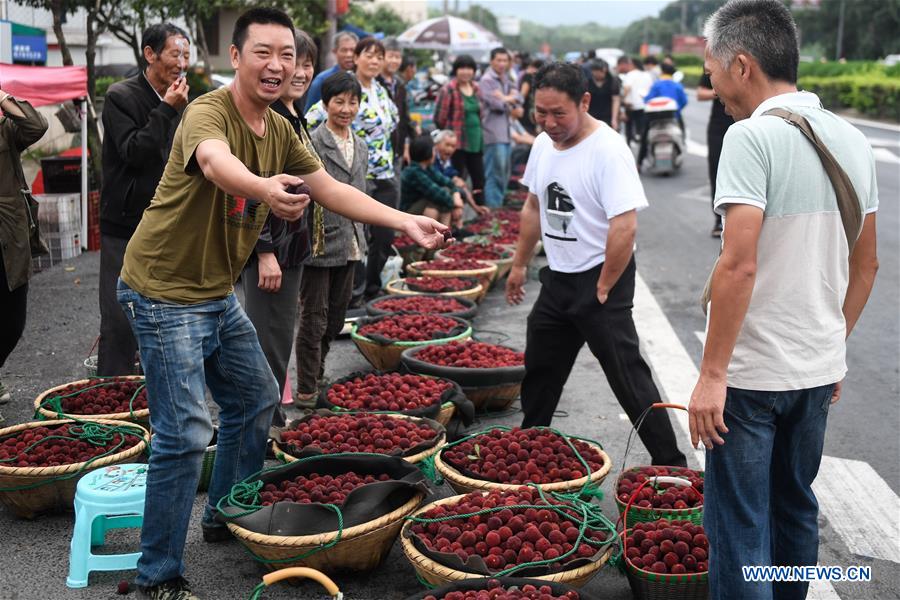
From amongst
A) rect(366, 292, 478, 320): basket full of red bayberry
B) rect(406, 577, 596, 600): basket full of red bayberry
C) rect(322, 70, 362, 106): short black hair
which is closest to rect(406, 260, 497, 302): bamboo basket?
rect(366, 292, 478, 320): basket full of red bayberry

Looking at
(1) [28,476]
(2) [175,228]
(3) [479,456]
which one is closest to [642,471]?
(3) [479,456]

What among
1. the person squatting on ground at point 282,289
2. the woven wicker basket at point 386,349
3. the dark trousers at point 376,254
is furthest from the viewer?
the dark trousers at point 376,254

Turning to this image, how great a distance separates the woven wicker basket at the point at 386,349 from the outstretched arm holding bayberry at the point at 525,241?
140 centimetres

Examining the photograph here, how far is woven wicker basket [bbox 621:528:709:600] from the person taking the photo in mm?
3805

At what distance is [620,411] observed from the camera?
660 centimetres

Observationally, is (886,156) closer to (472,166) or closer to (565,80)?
(472,166)

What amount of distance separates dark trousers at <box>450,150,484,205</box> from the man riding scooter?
677 cm

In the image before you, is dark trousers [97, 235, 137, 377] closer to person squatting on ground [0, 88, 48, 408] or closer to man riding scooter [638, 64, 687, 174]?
person squatting on ground [0, 88, 48, 408]

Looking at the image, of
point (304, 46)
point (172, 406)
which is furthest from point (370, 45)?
point (172, 406)

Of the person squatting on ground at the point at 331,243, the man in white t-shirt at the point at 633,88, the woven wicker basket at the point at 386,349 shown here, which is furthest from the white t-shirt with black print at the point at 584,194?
the man in white t-shirt at the point at 633,88

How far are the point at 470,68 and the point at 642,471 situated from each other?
8894 mm

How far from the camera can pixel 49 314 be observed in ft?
29.3

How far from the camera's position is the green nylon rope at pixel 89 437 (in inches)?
182

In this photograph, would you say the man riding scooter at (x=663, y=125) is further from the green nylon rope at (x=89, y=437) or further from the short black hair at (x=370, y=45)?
the green nylon rope at (x=89, y=437)
